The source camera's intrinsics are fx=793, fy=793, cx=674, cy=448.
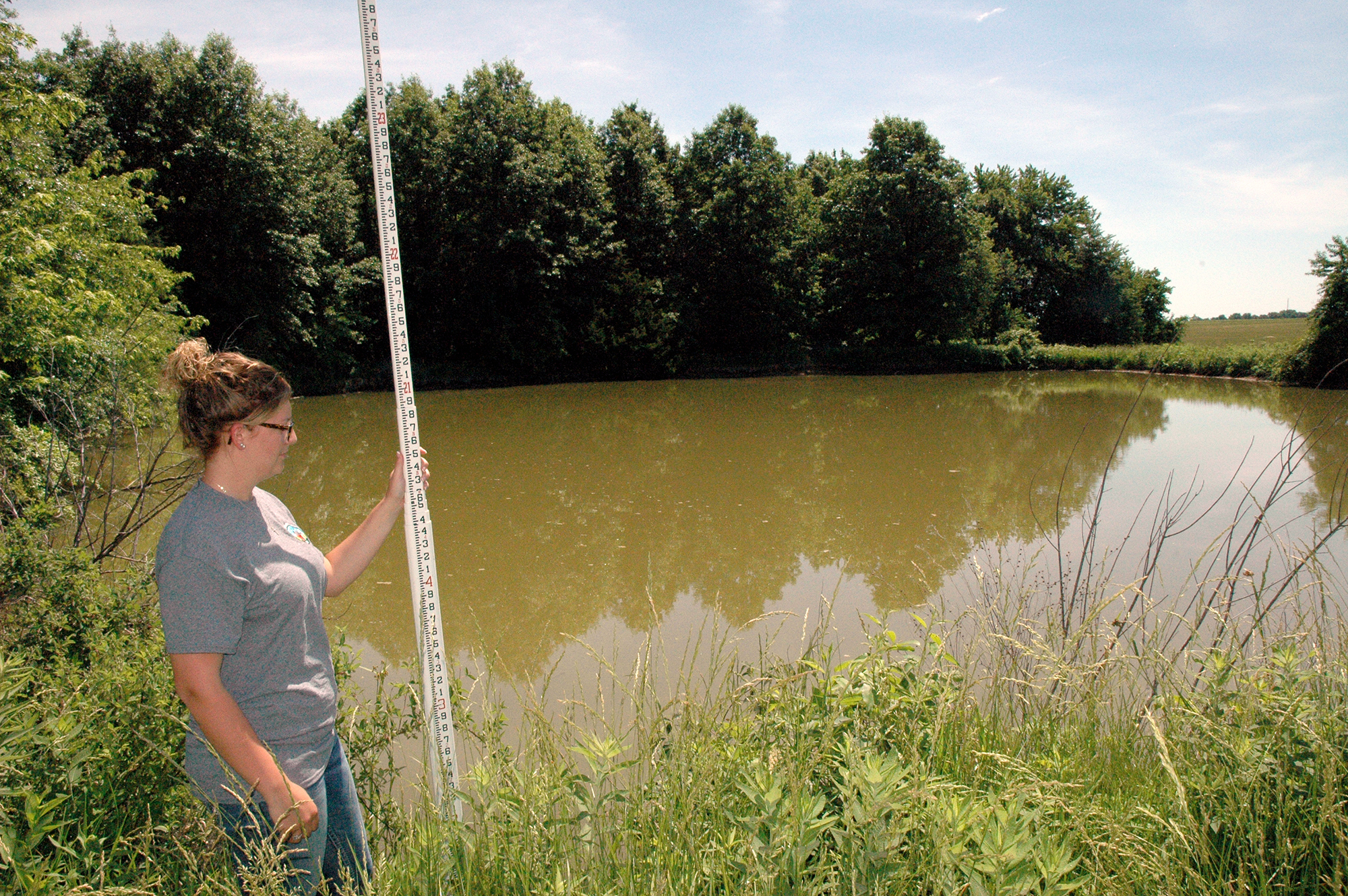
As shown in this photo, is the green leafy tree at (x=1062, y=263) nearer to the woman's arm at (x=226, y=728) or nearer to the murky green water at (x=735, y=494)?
the murky green water at (x=735, y=494)

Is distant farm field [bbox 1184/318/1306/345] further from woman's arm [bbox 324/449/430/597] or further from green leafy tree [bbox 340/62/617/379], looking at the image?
woman's arm [bbox 324/449/430/597]

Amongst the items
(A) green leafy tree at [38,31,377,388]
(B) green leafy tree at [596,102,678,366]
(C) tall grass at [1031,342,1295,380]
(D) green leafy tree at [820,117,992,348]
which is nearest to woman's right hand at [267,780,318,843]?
(A) green leafy tree at [38,31,377,388]

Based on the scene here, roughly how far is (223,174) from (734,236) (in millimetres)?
18191

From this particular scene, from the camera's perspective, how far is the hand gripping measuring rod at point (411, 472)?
7.05 feet

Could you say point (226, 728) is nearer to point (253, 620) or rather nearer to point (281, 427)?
point (253, 620)

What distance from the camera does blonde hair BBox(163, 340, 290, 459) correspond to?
183 cm

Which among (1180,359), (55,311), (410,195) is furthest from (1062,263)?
(55,311)

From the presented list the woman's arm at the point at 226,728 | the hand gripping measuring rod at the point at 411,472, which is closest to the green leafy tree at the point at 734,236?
the hand gripping measuring rod at the point at 411,472

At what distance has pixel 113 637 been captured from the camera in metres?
3.04

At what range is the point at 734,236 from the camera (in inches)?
1278

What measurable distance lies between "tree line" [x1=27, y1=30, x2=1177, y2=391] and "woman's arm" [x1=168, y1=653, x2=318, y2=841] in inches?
741

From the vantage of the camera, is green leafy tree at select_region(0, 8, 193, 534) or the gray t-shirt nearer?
the gray t-shirt

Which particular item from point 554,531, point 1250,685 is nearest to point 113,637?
point 1250,685

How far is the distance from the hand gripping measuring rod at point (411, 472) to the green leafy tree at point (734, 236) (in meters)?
29.8
